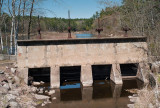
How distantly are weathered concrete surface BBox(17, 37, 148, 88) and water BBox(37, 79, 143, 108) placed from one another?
0.68 m

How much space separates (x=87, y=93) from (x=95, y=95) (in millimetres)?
594

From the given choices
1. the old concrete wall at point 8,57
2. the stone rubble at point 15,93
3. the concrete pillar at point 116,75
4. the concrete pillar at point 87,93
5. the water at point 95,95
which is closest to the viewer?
the stone rubble at point 15,93

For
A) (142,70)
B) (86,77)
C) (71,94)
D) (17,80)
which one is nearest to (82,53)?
(86,77)

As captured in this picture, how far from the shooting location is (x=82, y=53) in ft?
38.8

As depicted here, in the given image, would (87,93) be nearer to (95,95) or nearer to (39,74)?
(95,95)

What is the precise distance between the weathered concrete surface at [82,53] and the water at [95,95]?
680 mm

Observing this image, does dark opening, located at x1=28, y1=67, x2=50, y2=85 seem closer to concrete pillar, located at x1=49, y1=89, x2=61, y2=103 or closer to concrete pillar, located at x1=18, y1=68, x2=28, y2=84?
concrete pillar, located at x1=18, y1=68, x2=28, y2=84

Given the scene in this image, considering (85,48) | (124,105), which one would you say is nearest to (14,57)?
(85,48)

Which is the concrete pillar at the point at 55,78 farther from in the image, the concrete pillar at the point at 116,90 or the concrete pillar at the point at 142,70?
the concrete pillar at the point at 142,70

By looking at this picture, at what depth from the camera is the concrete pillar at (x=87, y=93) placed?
9783mm

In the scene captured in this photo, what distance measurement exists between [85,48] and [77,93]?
3.33 metres

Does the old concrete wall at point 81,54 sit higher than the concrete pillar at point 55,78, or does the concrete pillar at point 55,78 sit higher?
the old concrete wall at point 81,54

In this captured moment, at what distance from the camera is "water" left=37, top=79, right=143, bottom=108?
347 inches

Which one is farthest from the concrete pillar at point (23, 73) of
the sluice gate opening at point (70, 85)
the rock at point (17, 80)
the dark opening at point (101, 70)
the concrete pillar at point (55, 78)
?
the dark opening at point (101, 70)
